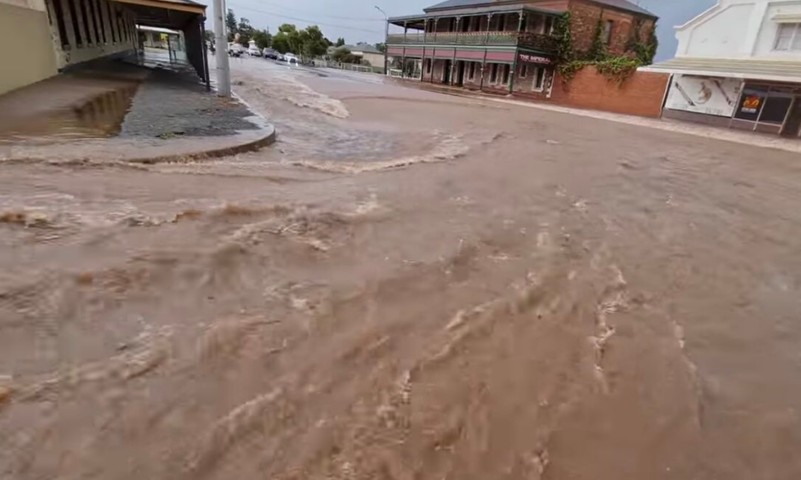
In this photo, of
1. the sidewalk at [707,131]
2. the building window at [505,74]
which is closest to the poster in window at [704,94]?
the sidewalk at [707,131]

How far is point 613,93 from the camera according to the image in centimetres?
2497

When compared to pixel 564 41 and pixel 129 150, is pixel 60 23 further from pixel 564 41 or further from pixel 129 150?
pixel 564 41

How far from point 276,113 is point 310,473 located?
12.2 m

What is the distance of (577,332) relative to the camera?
11.8 feet

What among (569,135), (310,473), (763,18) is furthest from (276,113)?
(763,18)

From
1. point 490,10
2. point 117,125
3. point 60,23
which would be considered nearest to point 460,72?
point 490,10

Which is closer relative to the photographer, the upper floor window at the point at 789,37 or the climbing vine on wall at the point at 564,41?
the upper floor window at the point at 789,37

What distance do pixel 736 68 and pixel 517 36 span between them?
12.3 metres

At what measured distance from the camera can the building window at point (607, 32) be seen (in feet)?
100

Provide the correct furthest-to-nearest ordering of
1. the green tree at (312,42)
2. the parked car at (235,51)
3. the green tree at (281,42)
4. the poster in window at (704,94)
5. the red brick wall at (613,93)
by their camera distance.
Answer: the green tree at (281,42) → the green tree at (312,42) → the parked car at (235,51) → the red brick wall at (613,93) → the poster in window at (704,94)

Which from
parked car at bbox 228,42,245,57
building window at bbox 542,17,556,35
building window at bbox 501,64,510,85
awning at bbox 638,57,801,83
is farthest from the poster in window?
parked car at bbox 228,42,245,57

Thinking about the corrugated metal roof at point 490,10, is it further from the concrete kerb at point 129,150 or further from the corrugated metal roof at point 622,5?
the concrete kerb at point 129,150

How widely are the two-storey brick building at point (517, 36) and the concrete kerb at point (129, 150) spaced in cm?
2478

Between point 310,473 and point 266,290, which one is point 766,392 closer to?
point 310,473
